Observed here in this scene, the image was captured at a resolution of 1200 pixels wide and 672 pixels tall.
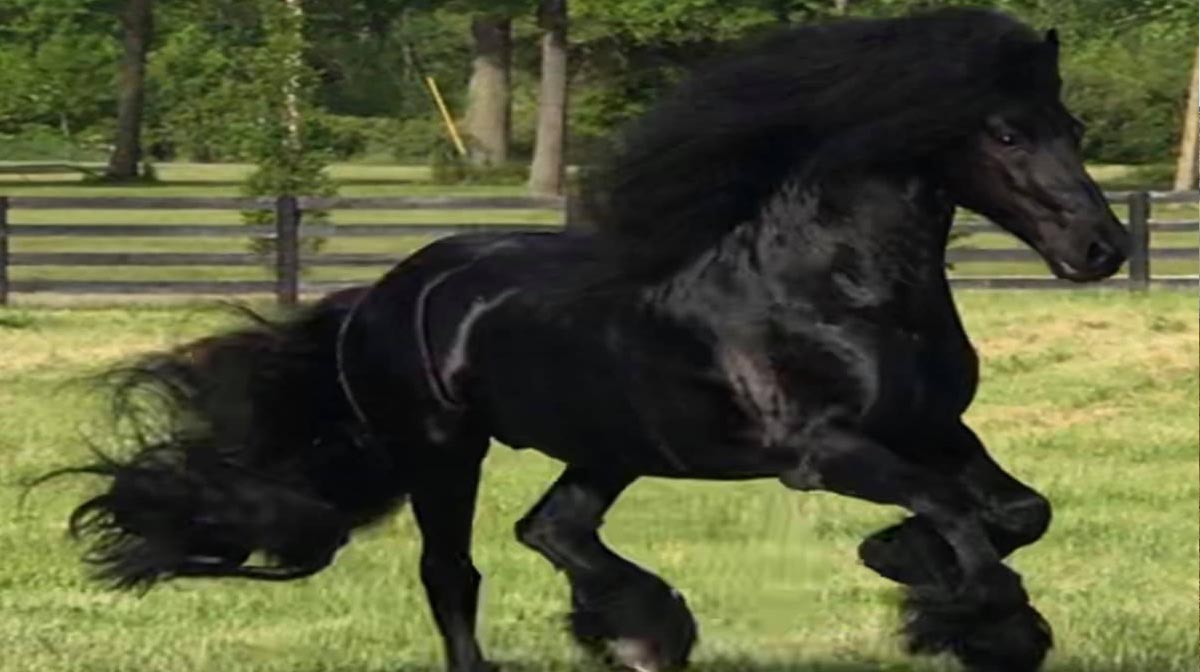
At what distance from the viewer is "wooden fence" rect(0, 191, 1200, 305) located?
18766 millimetres

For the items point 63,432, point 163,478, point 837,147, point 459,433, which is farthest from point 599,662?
point 63,432

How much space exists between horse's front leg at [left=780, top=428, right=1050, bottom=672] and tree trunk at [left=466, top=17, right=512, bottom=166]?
19.2 metres

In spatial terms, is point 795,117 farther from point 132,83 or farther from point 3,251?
point 132,83

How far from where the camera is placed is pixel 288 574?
5.91 meters

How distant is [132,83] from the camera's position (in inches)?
838

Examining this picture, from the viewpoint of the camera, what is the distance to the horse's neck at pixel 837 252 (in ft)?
15.8

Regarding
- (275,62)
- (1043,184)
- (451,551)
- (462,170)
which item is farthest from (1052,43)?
(462,170)

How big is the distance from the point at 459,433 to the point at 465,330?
0.85 ft

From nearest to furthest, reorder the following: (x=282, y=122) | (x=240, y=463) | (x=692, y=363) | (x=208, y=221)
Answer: (x=692, y=363) → (x=240, y=463) → (x=208, y=221) → (x=282, y=122)

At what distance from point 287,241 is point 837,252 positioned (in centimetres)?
1433

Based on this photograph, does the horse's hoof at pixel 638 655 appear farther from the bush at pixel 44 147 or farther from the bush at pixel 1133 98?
the bush at pixel 1133 98

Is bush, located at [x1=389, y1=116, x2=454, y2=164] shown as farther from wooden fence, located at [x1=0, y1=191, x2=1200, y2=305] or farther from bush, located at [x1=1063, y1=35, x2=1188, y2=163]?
bush, located at [x1=1063, y1=35, x2=1188, y2=163]

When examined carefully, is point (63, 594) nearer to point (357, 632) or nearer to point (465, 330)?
point (357, 632)

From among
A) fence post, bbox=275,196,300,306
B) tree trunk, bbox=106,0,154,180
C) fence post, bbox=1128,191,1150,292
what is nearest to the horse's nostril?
fence post, bbox=1128,191,1150,292
